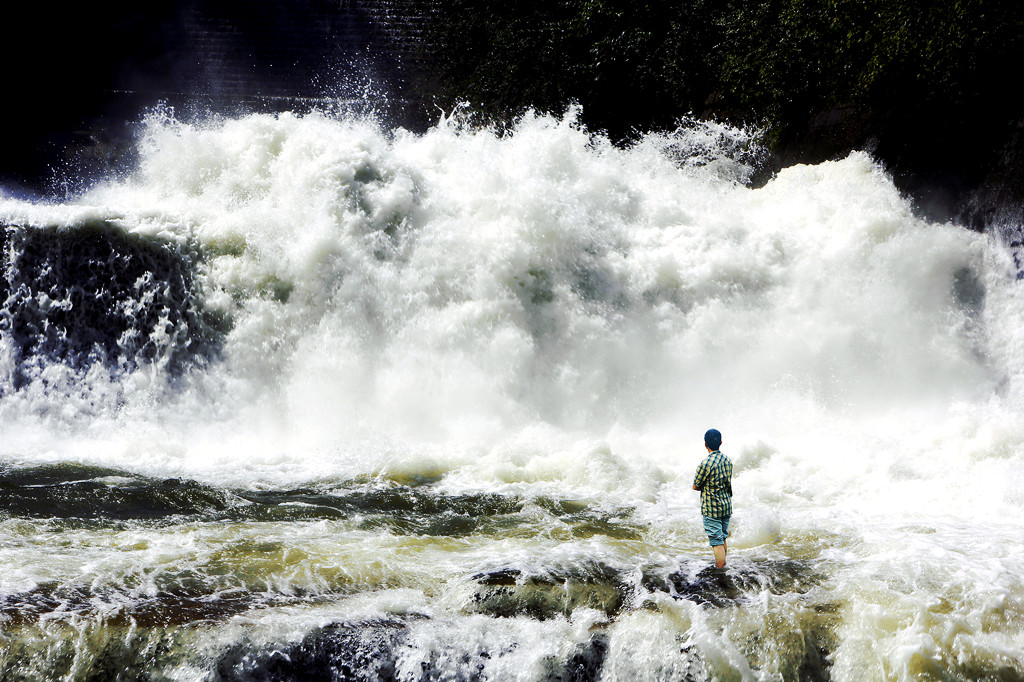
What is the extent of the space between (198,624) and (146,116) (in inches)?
383

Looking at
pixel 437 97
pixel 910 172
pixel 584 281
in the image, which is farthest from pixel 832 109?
pixel 437 97

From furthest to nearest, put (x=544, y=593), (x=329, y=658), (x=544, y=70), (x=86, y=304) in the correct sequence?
(x=544, y=70)
(x=86, y=304)
(x=544, y=593)
(x=329, y=658)

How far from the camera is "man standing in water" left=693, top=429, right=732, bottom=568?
409 centimetres

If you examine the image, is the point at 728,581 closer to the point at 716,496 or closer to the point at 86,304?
the point at 716,496

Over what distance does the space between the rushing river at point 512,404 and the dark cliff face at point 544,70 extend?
65cm

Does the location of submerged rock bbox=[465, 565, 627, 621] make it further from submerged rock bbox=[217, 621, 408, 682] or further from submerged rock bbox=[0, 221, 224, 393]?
submerged rock bbox=[0, 221, 224, 393]

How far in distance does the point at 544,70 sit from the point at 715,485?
314 inches

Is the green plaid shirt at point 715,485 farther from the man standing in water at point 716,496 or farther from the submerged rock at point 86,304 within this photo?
the submerged rock at point 86,304

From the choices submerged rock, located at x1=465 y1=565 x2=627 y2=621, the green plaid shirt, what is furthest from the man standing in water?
submerged rock, located at x1=465 y1=565 x2=627 y2=621

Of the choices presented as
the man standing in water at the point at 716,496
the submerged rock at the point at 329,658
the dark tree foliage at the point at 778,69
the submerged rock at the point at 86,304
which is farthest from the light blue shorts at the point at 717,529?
the dark tree foliage at the point at 778,69

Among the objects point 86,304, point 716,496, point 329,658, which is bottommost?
point 329,658

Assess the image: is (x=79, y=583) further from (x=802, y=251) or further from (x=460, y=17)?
(x=460, y=17)

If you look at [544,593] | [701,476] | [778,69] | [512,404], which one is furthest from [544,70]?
[544,593]

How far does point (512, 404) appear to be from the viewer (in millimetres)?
7016
